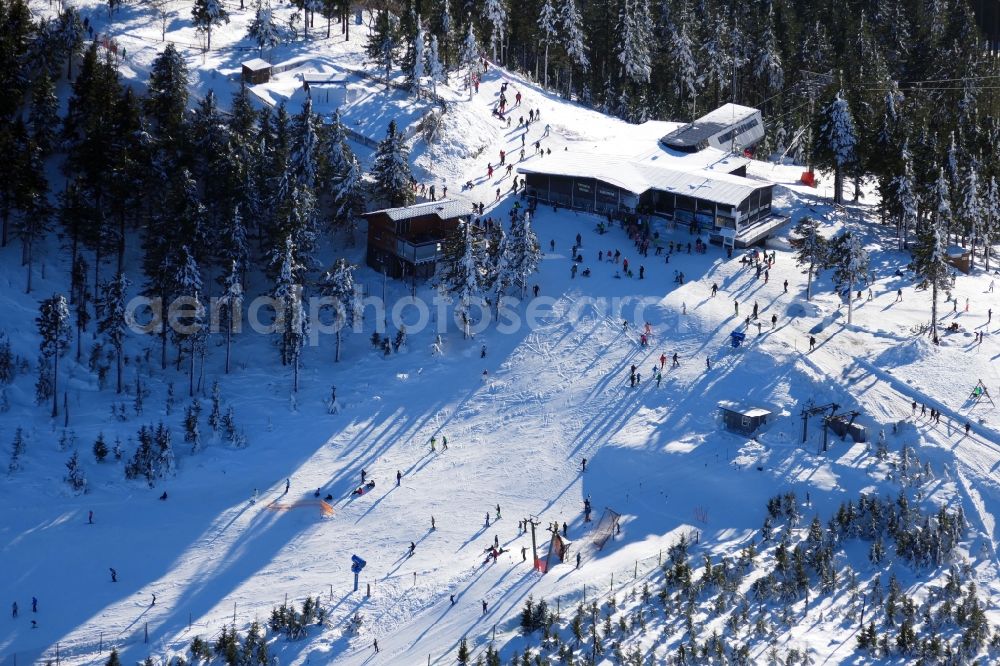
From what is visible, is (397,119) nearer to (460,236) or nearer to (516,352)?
(460,236)

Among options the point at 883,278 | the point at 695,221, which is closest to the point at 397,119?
the point at 695,221

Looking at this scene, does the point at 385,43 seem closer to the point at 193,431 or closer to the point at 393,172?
the point at 393,172

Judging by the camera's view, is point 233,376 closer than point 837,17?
Yes

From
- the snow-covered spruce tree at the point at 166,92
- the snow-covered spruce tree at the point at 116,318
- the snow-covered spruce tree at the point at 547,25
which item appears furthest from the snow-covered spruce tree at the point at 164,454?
the snow-covered spruce tree at the point at 547,25

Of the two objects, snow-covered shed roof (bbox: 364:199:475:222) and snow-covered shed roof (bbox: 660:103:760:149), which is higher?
snow-covered shed roof (bbox: 660:103:760:149)

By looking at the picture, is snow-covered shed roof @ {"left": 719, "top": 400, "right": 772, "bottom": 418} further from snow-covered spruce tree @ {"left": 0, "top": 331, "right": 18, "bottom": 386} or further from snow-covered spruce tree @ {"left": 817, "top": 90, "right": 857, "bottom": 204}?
snow-covered spruce tree @ {"left": 0, "top": 331, "right": 18, "bottom": 386}

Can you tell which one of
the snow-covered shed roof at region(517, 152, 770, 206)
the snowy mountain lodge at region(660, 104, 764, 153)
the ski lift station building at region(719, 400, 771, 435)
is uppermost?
the snowy mountain lodge at region(660, 104, 764, 153)

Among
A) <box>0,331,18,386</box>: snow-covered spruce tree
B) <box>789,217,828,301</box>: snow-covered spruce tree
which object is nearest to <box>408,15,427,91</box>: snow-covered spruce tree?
<box>789,217,828,301</box>: snow-covered spruce tree

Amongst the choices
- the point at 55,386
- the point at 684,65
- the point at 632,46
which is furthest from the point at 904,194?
the point at 55,386
